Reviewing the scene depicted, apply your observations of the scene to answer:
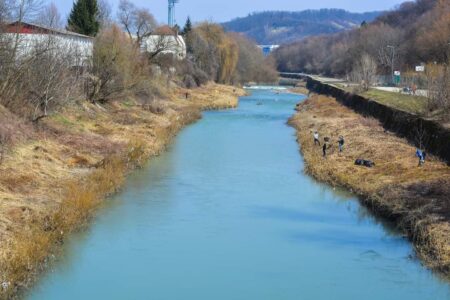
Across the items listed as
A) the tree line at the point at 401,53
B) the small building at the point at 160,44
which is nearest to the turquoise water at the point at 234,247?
the tree line at the point at 401,53

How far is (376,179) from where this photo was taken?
2019 centimetres

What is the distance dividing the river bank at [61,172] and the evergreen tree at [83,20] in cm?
1365

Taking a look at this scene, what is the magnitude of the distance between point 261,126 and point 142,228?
26.4 meters

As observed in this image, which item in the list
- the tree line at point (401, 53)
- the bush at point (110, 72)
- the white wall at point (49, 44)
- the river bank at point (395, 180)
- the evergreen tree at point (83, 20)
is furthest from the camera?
the evergreen tree at point (83, 20)

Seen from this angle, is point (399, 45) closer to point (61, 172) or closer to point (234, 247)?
point (61, 172)

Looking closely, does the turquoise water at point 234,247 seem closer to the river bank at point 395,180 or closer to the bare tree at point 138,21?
the river bank at point 395,180

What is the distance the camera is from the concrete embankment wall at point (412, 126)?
22844mm

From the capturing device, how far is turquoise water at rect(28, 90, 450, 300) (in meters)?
12.1

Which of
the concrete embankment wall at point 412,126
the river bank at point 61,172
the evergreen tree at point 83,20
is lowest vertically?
the river bank at point 61,172

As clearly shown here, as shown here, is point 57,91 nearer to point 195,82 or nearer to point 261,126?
point 261,126

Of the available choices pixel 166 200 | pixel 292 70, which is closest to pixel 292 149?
pixel 166 200

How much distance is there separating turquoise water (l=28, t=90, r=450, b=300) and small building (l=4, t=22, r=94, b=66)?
25.9 feet

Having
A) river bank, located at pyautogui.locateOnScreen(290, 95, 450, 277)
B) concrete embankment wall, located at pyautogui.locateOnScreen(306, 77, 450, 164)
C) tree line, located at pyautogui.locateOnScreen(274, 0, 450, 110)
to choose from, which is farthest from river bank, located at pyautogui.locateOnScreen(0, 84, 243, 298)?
tree line, located at pyautogui.locateOnScreen(274, 0, 450, 110)

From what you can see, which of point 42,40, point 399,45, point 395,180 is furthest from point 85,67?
point 399,45
